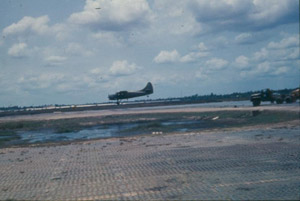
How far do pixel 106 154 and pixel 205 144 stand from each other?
4.90 m

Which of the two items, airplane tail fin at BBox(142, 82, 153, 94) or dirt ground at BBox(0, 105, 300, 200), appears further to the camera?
airplane tail fin at BBox(142, 82, 153, 94)

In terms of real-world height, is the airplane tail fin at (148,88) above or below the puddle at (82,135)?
above

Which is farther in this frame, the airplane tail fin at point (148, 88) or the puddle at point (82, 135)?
the airplane tail fin at point (148, 88)

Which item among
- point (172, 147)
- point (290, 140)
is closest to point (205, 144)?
point (172, 147)

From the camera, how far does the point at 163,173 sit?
9695mm

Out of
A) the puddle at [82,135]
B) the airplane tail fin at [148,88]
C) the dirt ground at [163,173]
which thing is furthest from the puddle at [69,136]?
the airplane tail fin at [148,88]

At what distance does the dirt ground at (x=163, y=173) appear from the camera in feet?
24.8

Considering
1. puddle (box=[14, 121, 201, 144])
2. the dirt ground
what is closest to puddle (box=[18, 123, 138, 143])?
puddle (box=[14, 121, 201, 144])

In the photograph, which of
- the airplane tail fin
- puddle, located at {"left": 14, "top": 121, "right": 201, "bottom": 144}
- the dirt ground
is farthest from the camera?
the airplane tail fin

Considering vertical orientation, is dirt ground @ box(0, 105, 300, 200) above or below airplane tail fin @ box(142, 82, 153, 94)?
below

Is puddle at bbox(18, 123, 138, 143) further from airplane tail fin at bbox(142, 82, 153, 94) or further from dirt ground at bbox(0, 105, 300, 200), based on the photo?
airplane tail fin at bbox(142, 82, 153, 94)

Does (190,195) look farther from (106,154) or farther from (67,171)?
(106,154)

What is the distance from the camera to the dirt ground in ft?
24.8

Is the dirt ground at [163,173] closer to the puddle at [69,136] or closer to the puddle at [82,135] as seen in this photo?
the puddle at [69,136]
